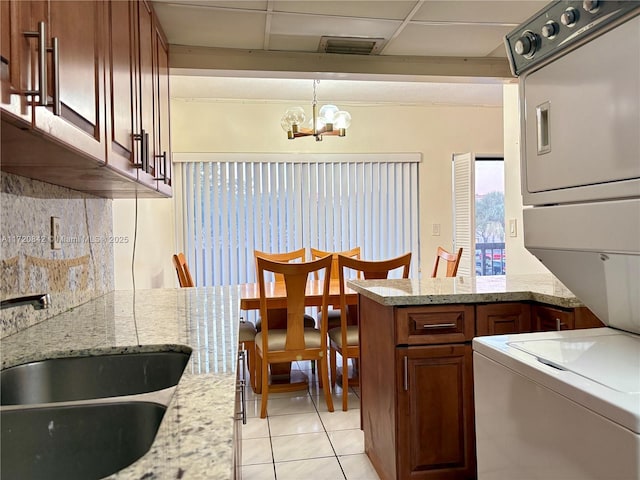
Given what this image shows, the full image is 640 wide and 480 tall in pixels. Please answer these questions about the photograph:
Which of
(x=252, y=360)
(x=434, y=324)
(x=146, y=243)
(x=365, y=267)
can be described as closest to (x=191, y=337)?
(x=434, y=324)

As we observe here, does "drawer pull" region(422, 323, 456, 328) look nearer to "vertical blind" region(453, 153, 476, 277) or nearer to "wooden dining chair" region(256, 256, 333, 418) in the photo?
"wooden dining chair" region(256, 256, 333, 418)

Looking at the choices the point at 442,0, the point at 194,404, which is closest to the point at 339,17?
the point at 442,0

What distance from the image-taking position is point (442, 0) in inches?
84.9

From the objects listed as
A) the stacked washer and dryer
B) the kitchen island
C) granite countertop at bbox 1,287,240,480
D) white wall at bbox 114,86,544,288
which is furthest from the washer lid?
white wall at bbox 114,86,544,288

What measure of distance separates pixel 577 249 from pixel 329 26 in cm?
175

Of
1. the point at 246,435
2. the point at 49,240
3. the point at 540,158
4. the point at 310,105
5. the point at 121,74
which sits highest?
the point at 310,105

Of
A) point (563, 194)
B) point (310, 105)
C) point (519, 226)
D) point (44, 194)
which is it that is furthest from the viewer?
point (310, 105)

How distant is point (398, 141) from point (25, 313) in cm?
427

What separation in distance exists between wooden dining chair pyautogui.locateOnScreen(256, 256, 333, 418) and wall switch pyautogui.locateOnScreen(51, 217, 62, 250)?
1.26 m

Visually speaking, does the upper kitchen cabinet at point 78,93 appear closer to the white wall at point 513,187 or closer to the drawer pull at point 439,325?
the drawer pull at point 439,325

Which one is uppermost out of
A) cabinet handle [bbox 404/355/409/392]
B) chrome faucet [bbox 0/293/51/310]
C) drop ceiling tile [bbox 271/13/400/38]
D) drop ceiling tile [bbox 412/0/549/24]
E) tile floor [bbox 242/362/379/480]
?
drop ceiling tile [bbox 271/13/400/38]

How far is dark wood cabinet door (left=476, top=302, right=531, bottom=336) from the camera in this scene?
193cm

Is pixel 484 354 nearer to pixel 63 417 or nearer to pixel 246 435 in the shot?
pixel 63 417

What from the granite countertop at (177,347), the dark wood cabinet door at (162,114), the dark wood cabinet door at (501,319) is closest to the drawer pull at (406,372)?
the dark wood cabinet door at (501,319)
